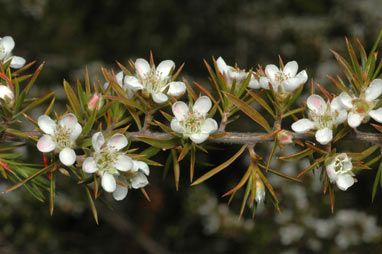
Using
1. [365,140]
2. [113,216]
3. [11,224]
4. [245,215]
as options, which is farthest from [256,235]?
[365,140]

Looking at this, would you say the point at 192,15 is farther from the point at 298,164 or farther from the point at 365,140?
the point at 365,140

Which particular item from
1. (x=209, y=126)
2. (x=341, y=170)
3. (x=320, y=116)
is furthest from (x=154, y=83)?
(x=341, y=170)

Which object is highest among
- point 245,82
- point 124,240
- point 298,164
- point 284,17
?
point 245,82

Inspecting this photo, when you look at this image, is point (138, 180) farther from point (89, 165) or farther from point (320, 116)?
point (320, 116)

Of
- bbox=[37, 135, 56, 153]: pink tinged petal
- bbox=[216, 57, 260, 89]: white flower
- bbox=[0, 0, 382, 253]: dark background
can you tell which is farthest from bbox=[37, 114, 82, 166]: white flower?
bbox=[0, 0, 382, 253]: dark background

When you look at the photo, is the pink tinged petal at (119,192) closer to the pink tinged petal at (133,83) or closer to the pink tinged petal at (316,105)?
the pink tinged petal at (133,83)

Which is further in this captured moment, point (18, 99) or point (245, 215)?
point (245, 215)
